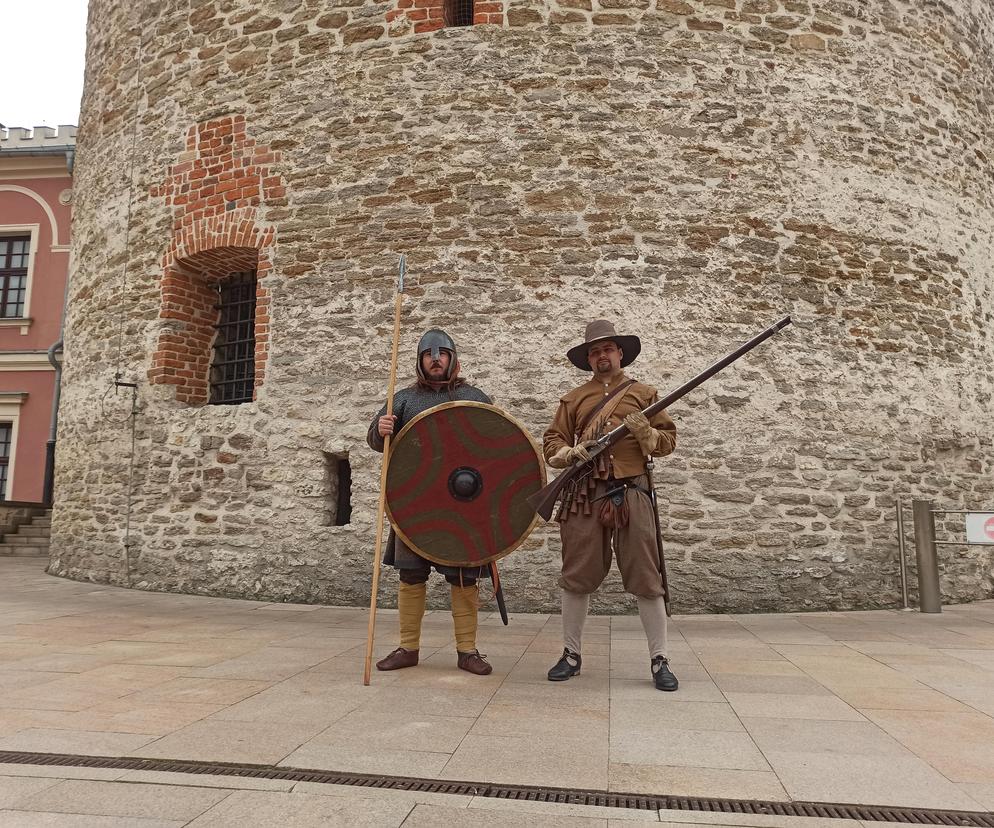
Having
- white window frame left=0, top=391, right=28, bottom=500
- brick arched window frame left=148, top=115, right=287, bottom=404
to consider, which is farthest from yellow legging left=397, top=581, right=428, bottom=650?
white window frame left=0, top=391, right=28, bottom=500

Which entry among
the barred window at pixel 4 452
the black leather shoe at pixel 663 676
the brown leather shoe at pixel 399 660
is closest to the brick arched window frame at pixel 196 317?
the brown leather shoe at pixel 399 660

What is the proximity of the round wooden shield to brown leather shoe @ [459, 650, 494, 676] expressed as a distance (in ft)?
1.52

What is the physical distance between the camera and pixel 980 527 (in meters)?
5.71

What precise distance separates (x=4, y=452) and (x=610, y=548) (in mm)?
15275

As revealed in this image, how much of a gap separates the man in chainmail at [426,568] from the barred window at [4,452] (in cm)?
1410

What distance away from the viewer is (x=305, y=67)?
6352 mm

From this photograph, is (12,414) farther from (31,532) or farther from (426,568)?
(426,568)

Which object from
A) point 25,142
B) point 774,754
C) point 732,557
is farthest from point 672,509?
point 25,142

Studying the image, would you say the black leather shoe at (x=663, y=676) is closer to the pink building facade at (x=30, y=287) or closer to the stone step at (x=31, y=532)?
the stone step at (x=31, y=532)

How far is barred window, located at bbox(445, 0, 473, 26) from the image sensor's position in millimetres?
6344

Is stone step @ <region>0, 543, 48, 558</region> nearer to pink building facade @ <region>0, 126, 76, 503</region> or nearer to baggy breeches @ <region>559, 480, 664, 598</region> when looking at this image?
pink building facade @ <region>0, 126, 76, 503</region>

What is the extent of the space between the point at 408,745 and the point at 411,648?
1.22 metres

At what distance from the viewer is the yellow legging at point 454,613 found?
144 inches

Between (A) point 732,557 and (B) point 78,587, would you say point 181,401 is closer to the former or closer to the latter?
(B) point 78,587
